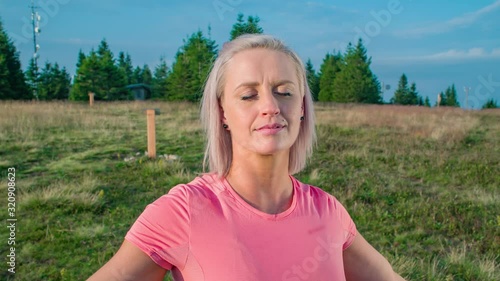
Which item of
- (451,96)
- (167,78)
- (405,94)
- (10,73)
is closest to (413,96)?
(405,94)

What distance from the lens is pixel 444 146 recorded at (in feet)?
36.1

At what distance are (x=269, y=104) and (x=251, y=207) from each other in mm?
311

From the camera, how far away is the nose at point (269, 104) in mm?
1318

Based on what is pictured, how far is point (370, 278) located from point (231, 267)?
0.58 meters

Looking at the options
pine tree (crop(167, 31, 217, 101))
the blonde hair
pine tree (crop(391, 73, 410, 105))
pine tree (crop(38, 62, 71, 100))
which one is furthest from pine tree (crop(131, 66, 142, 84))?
the blonde hair

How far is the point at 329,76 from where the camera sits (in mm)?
45125

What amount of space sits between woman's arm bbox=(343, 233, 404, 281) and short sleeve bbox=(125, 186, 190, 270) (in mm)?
593

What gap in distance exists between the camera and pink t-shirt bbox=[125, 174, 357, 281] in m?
1.18

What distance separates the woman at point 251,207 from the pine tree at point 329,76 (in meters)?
43.1

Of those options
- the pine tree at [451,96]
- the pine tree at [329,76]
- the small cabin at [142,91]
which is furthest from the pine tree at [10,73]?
the pine tree at [451,96]

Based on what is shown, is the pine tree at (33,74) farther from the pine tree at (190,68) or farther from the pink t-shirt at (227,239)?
the pink t-shirt at (227,239)

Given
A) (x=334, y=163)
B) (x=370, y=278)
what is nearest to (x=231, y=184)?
(x=370, y=278)

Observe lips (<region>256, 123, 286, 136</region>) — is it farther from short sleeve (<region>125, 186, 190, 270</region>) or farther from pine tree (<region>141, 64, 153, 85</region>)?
pine tree (<region>141, 64, 153, 85</region>)

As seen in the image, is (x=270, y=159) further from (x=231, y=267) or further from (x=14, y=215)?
(x=14, y=215)
